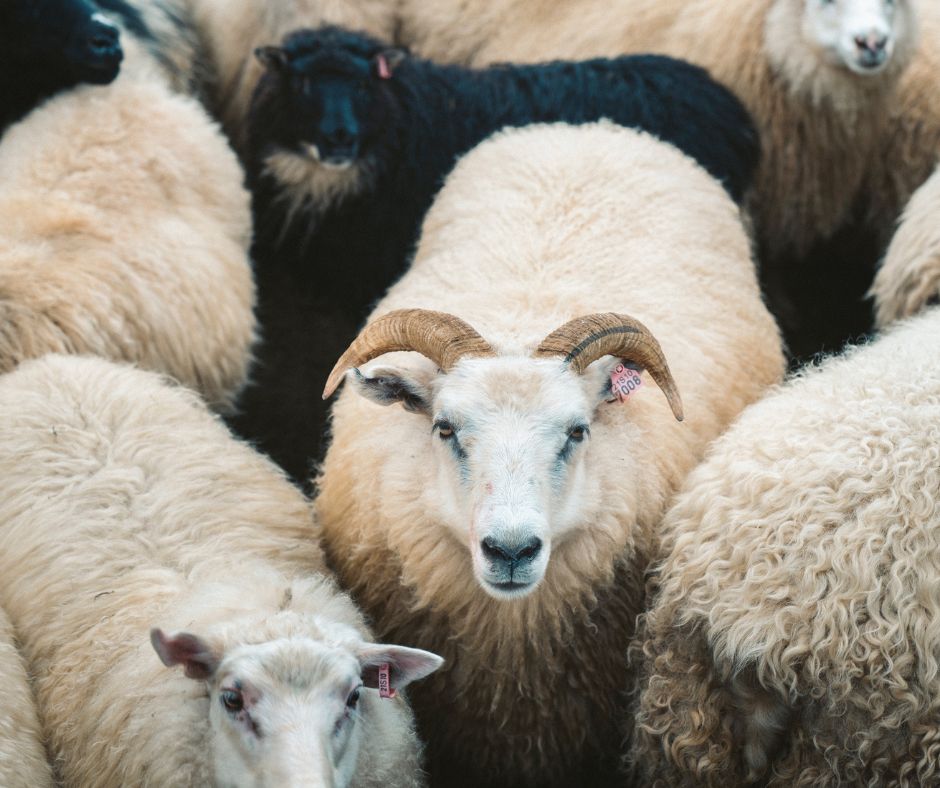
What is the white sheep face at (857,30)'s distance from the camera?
5426 mm

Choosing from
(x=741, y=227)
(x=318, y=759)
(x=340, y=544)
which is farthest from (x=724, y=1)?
(x=318, y=759)

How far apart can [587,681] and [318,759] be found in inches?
47.1

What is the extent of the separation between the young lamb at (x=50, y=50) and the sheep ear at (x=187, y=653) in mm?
3308

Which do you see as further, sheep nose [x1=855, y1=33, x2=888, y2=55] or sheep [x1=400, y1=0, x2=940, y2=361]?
sheep [x1=400, y1=0, x2=940, y2=361]

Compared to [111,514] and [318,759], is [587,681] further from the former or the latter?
[111,514]

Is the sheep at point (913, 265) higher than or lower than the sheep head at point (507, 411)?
higher

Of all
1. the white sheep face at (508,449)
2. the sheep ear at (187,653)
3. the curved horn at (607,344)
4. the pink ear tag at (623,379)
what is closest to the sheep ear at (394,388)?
the white sheep face at (508,449)

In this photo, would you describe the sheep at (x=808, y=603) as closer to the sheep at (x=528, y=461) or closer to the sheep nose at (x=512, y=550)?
the sheep at (x=528, y=461)

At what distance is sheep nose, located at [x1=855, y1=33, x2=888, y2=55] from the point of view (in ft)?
17.7

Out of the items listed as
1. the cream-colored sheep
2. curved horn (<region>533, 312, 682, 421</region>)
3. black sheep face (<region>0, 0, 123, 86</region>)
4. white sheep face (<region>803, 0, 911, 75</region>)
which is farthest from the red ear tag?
curved horn (<region>533, 312, 682, 421</region>)

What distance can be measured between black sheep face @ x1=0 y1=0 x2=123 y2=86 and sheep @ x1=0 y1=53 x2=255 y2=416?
108 mm

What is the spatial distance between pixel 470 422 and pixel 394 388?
1.20 feet

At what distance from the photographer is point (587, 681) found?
3.51 metres

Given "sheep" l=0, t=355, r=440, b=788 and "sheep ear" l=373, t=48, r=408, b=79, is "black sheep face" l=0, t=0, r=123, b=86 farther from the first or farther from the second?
"sheep" l=0, t=355, r=440, b=788
